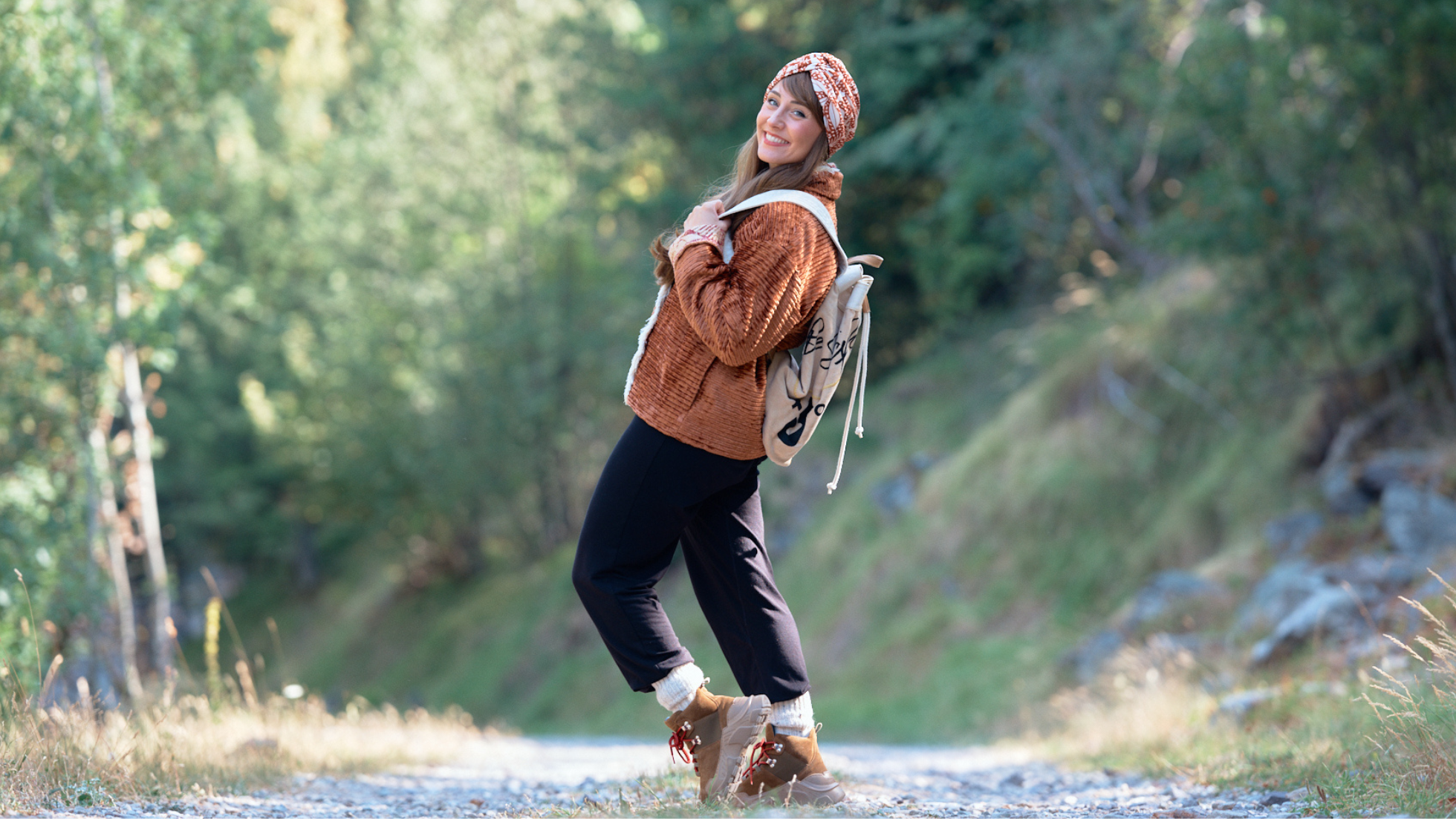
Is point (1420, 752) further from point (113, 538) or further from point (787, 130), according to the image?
point (113, 538)

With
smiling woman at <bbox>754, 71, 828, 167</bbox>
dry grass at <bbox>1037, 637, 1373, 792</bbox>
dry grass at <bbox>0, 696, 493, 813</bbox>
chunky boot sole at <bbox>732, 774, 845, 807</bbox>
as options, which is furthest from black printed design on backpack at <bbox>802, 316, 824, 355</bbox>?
dry grass at <bbox>0, 696, 493, 813</bbox>

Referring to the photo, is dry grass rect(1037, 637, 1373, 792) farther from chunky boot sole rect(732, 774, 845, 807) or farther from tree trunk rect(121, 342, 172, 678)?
tree trunk rect(121, 342, 172, 678)

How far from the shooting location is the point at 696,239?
330cm

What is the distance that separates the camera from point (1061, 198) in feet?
45.1

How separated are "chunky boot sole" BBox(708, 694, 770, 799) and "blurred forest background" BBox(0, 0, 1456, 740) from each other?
2.59m

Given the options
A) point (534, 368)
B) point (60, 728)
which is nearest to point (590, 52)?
point (534, 368)

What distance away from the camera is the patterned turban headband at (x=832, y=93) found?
11.4ft

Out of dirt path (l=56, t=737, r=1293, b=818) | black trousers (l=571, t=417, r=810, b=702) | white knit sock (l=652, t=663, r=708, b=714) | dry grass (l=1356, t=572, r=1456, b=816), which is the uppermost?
black trousers (l=571, t=417, r=810, b=702)

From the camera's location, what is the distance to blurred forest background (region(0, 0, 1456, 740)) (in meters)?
8.87

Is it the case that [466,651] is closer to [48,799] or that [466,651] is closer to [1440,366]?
[1440,366]

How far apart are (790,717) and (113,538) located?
8631mm

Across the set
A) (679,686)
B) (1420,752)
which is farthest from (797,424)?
(1420,752)

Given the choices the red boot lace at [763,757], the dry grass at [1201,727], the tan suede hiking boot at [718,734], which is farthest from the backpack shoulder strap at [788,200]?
the dry grass at [1201,727]

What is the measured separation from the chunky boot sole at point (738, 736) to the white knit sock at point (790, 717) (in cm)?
3
